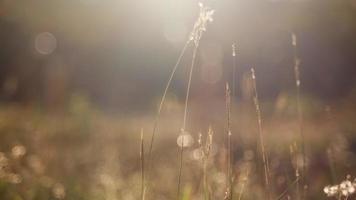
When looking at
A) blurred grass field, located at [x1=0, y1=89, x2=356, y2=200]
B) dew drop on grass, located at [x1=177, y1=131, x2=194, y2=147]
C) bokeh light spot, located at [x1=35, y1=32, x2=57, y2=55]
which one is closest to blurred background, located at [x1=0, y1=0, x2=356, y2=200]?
bokeh light spot, located at [x1=35, y1=32, x2=57, y2=55]

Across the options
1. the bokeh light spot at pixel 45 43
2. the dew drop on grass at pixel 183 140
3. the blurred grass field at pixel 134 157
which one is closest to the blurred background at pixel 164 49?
the bokeh light spot at pixel 45 43

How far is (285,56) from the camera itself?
13.7 m

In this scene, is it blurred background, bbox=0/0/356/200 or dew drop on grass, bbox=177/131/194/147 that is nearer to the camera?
dew drop on grass, bbox=177/131/194/147

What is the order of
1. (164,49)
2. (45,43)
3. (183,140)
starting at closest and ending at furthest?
(183,140) → (45,43) → (164,49)

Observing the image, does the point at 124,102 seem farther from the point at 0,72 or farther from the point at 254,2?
the point at 254,2

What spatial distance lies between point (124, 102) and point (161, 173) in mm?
8916

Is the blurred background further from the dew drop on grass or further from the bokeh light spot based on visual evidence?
the dew drop on grass

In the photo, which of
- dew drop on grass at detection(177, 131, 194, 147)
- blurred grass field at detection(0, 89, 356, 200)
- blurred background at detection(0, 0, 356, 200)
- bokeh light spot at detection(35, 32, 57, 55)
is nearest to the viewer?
dew drop on grass at detection(177, 131, 194, 147)

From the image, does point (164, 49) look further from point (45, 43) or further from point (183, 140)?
point (183, 140)

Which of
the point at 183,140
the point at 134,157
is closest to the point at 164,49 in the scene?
the point at 134,157

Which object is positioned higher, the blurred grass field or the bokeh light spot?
the bokeh light spot

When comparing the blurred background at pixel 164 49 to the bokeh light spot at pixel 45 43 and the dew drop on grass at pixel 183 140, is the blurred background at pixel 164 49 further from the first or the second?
the dew drop on grass at pixel 183 140

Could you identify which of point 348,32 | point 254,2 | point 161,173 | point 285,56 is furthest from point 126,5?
point 161,173

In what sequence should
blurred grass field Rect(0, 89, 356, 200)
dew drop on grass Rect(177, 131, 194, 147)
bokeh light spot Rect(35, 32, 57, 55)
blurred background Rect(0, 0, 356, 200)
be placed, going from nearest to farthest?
dew drop on grass Rect(177, 131, 194, 147)
blurred grass field Rect(0, 89, 356, 200)
blurred background Rect(0, 0, 356, 200)
bokeh light spot Rect(35, 32, 57, 55)
